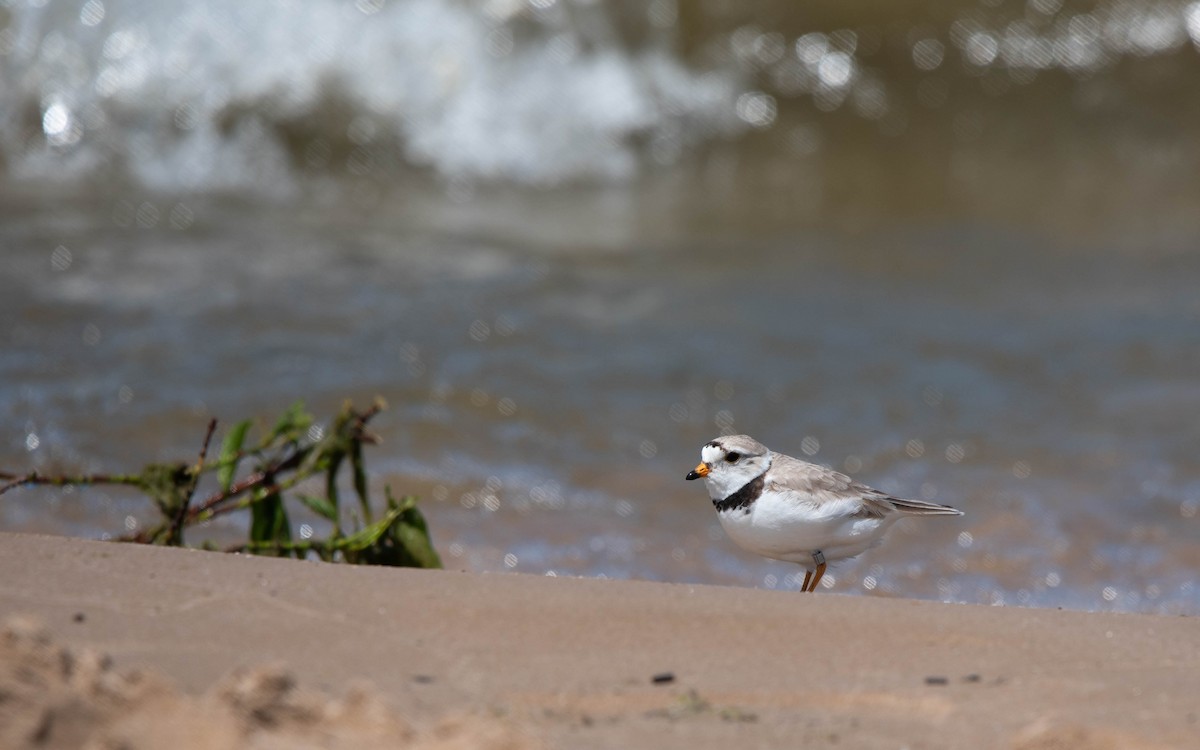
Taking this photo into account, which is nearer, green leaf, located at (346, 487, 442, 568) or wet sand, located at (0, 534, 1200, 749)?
wet sand, located at (0, 534, 1200, 749)

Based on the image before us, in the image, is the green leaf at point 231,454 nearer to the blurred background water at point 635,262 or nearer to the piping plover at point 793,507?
the blurred background water at point 635,262

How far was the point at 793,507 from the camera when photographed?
428cm

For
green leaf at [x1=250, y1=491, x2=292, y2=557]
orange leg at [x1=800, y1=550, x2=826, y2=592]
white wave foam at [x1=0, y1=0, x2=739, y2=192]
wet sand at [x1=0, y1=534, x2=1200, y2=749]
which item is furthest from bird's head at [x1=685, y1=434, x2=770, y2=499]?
white wave foam at [x1=0, y1=0, x2=739, y2=192]

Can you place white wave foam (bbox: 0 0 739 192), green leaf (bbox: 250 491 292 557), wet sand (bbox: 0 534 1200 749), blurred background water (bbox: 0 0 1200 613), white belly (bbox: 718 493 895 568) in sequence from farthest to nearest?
white wave foam (bbox: 0 0 739 192) → blurred background water (bbox: 0 0 1200 613) → green leaf (bbox: 250 491 292 557) → white belly (bbox: 718 493 895 568) → wet sand (bbox: 0 534 1200 749)

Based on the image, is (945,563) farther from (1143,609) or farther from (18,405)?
(18,405)

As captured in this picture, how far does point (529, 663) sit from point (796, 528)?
1.45 meters

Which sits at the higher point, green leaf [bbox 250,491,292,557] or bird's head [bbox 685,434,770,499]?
bird's head [bbox 685,434,770,499]

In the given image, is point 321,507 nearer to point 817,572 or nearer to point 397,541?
point 397,541

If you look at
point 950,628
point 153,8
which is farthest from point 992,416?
point 153,8

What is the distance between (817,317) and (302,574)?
18.2 feet

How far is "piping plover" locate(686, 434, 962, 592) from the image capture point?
4.29 metres

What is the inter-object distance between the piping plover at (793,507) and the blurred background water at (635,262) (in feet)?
2.86

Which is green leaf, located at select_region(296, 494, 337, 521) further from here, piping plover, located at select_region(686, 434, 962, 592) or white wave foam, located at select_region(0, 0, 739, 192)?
white wave foam, located at select_region(0, 0, 739, 192)

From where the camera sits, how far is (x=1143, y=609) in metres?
4.90
